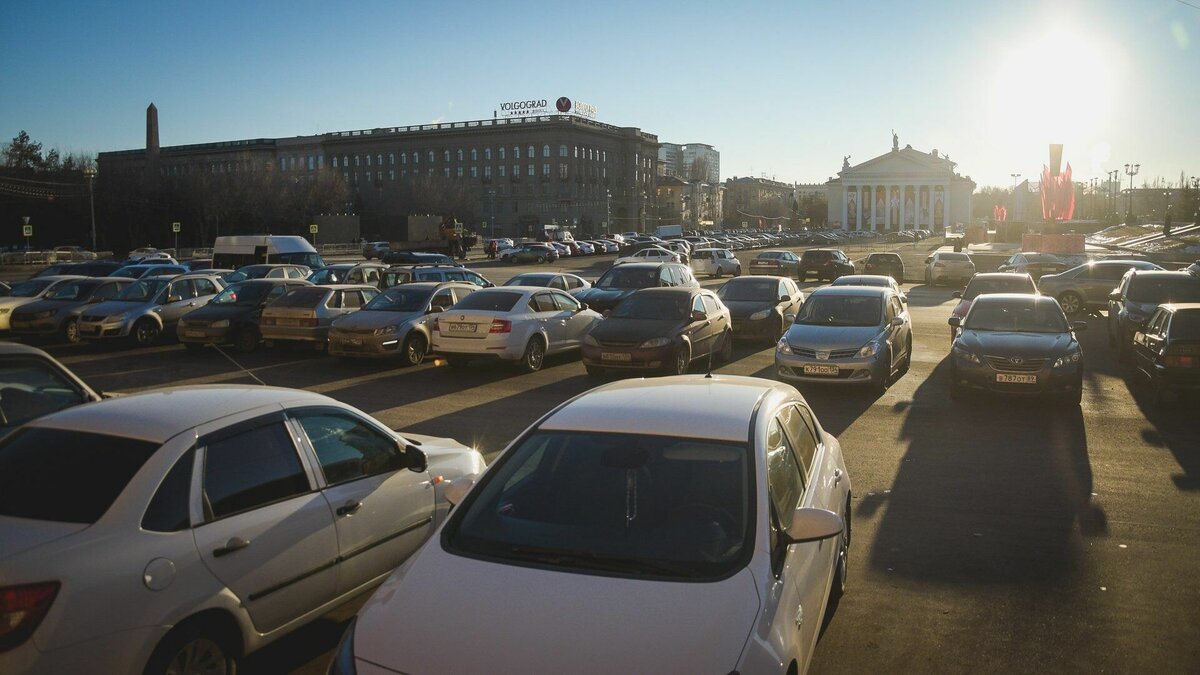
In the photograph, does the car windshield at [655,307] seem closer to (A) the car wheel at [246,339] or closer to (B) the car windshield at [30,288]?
(A) the car wheel at [246,339]

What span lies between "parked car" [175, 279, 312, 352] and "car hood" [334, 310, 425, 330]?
115 inches

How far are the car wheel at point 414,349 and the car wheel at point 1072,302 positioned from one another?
19.2 metres

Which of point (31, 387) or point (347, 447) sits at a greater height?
point (31, 387)

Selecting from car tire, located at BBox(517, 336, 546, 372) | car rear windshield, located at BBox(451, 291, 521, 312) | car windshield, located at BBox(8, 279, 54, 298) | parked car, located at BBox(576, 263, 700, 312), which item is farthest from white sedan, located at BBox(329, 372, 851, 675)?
car windshield, located at BBox(8, 279, 54, 298)

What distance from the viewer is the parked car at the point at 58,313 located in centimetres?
2119

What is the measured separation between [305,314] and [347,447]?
13.6 m

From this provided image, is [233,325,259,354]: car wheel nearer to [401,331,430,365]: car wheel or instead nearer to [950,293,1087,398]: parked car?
[401,331,430,365]: car wheel

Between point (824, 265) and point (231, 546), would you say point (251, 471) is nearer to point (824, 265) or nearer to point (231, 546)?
point (231, 546)

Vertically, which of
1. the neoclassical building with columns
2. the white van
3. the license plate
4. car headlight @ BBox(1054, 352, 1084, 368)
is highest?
the neoclassical building with columns

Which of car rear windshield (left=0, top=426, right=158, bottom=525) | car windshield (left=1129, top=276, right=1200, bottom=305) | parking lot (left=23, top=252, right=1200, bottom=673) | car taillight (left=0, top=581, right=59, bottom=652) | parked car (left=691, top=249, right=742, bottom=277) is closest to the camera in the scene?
car taillight (left=0, top=581, right=59, bottom=652)

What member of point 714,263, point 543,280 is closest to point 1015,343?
point 543,280

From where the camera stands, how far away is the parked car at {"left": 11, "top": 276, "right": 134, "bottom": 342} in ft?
69.5

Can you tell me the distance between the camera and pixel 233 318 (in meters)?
19.1

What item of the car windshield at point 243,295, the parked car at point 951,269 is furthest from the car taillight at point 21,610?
the parked car at point 951,269
